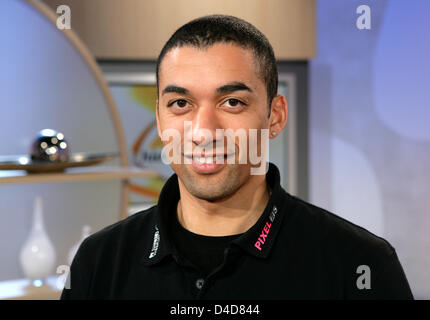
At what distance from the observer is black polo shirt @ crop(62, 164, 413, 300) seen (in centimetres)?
98

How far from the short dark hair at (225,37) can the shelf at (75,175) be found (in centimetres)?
97

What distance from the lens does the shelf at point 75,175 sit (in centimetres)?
184

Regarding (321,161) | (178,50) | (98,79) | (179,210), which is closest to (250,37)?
(178,50)

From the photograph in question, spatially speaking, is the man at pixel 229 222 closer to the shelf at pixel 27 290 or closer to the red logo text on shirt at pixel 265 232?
the red logo text on shirt at pixel 265 232

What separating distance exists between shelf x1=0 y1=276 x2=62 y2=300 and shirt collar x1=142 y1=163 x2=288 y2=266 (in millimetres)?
965

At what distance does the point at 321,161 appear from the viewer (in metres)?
2.77

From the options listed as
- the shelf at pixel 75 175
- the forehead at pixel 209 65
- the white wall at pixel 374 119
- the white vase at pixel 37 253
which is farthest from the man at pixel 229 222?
the white wall at pixel 374 119

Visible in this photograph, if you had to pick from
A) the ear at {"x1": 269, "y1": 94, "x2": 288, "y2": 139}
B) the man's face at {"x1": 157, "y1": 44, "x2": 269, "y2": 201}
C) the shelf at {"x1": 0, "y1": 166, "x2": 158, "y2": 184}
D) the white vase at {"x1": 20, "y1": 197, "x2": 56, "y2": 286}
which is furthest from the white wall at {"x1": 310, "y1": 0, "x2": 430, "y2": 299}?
the man's face at {"x1": 157, "y1": 44, "x2": 269, "y2": 201}

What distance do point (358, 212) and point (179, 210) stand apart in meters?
1.82

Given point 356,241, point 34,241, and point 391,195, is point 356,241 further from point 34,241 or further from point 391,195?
point 391,195

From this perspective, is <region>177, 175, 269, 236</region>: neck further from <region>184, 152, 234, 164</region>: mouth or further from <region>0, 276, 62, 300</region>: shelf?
<region>0, 276, 62, 300</region>: shelf

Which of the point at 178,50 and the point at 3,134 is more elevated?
the point at 178,50

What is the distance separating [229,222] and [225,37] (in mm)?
297

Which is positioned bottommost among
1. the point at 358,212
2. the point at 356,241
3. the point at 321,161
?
the point at 358,212
